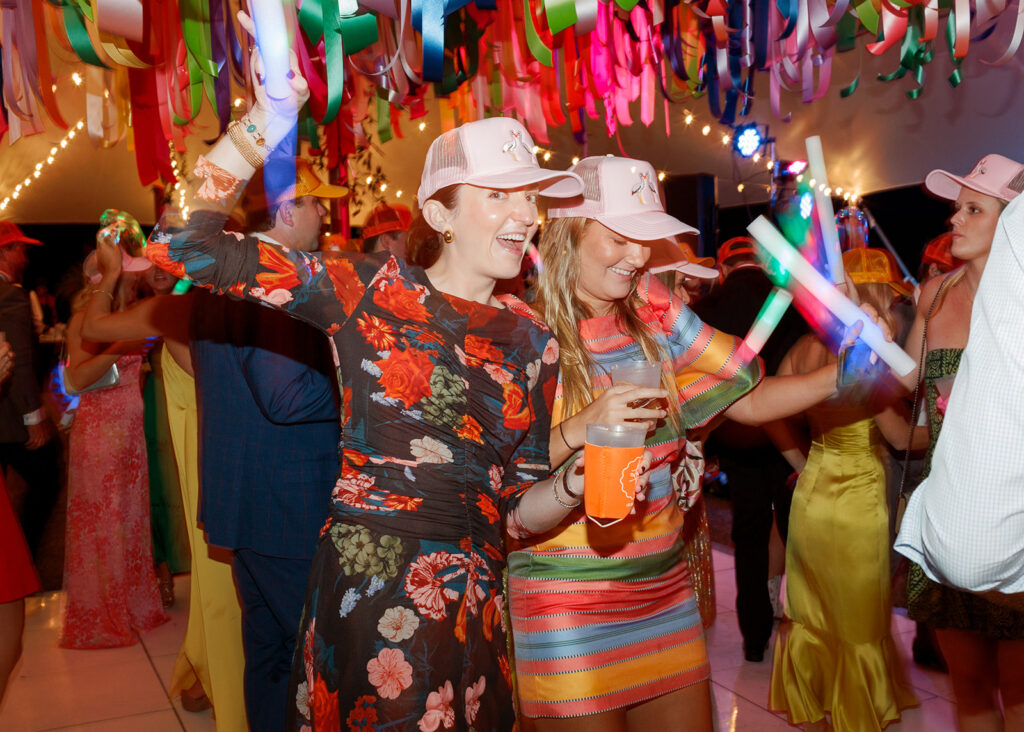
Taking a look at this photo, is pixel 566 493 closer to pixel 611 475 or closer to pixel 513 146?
pixel 611 475

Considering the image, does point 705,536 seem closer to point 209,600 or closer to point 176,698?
point 209,600

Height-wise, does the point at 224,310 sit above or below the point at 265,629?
above

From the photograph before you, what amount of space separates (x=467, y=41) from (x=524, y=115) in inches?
27.8

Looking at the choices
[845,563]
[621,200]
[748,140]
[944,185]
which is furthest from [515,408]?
[748,140]

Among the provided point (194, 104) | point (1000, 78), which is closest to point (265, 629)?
point (194, 104)

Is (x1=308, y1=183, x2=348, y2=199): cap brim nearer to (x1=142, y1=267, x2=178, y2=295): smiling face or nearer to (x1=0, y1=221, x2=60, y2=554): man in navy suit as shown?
(x1=142, y1=267, x2=178, y2=295): smiling face

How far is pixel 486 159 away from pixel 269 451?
1.15 m

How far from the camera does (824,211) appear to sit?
2.06 meters

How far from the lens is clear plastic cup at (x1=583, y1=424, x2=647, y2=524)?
60.8 inches

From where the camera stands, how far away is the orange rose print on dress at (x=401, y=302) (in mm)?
1607

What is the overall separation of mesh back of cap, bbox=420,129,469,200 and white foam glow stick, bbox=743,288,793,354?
37.8 inches

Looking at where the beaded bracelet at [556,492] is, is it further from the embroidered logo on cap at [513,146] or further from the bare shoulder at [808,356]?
the bare shoulder at [808,356]

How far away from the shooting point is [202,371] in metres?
2.50

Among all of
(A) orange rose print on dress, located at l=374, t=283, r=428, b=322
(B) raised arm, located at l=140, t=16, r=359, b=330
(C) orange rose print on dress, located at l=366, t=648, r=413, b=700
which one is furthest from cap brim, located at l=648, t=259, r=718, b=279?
(C) orange rose print on dress, located at l=366, t=648, r=413, b=700
